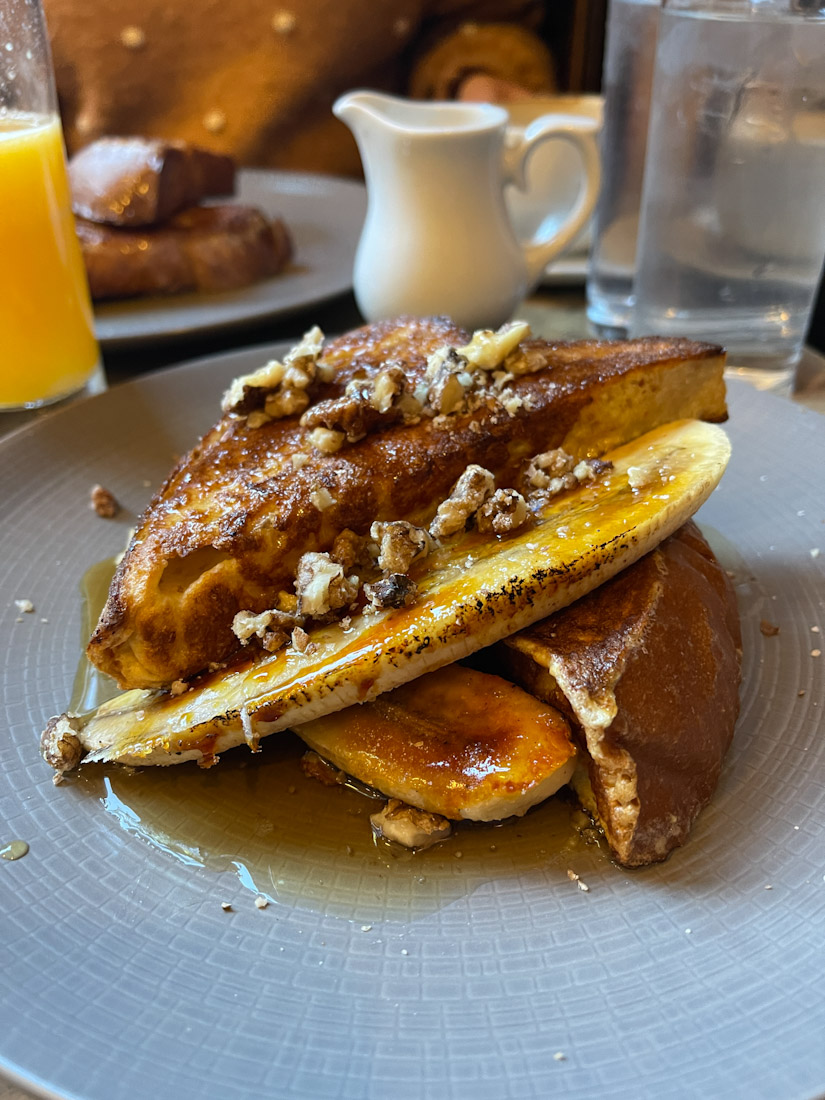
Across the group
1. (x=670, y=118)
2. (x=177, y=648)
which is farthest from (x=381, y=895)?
(x=670, y=118)

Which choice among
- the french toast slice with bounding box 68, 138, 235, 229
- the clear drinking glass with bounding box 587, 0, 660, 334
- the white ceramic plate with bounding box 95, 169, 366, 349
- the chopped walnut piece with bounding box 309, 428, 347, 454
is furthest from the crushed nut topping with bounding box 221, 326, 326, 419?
the french toast slice with bounding box 68, 138, 235, 229

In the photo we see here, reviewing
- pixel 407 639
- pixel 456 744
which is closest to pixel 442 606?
pixel 407 639

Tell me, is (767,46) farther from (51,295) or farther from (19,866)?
(19,866)

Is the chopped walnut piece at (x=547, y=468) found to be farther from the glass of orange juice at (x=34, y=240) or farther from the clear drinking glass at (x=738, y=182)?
the glass of orange juice at (x=34, y=240)

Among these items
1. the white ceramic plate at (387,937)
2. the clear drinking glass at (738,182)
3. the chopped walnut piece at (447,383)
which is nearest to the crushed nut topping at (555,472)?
the chopped walnut piece at (447,383)

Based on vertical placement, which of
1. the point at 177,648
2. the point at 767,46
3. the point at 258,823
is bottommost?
the point at 258,823

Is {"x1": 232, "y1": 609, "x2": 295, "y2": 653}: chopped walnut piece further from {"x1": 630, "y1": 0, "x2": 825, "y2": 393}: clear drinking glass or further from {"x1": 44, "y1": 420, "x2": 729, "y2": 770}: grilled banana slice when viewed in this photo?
{"x1": 630, "y1": 0, "x2": 825, "y2": 393}: clear drinking glass

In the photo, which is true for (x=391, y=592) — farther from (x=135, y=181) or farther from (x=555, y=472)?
(x=135, y=181)
